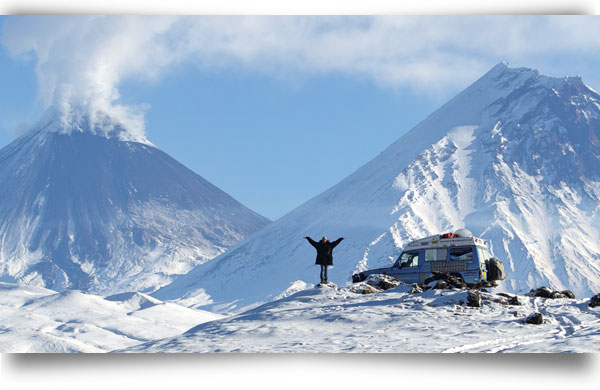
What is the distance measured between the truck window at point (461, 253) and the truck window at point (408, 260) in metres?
1.21

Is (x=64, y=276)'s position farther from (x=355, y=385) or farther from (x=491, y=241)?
(x=355, y=385)

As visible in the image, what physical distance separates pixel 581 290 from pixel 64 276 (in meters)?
122

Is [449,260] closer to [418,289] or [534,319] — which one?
[418,289]

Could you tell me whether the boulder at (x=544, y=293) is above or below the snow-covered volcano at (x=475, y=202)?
below

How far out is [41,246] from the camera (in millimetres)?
176000

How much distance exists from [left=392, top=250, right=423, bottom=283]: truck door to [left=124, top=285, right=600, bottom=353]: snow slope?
2970mm

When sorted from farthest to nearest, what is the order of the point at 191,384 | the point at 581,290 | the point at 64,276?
1. the point at 64,276
2. the point at 581,290
3. the point at 191,384

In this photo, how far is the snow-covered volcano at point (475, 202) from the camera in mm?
81562

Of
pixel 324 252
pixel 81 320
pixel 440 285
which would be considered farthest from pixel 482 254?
pixel 81 320

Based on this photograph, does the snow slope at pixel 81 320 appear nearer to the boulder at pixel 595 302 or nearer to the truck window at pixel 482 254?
the truck window at pixel 482 254

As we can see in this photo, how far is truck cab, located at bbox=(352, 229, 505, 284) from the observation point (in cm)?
2445

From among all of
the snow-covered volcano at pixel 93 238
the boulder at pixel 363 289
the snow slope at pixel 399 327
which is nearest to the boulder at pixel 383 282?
the boulder at pixel 363 289

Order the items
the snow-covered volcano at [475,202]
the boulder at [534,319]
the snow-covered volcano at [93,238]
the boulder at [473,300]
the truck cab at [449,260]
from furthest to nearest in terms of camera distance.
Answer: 1. the snow-covered volcano at [93,238]
2. the snow-covered volcano at [475,202]
3. the truck cab at [449,260]
4. the boulder at [473,300]
5. the boulder at [534,319]

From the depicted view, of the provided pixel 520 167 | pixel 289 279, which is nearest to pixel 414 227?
pixel 289 279
